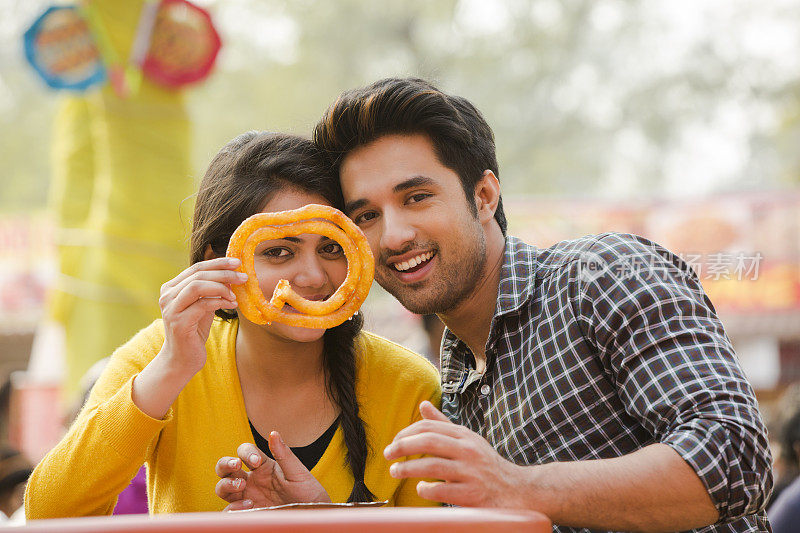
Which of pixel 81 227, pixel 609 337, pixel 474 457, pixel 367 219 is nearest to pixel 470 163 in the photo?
pixel 367 219

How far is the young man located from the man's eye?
0.28 meters

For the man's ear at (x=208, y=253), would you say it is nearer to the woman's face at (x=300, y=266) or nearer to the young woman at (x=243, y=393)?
the young woman at (x=243, y=393)

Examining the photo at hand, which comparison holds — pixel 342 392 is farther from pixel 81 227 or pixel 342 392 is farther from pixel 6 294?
pixel 6 294

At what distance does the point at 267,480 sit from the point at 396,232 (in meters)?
0.85

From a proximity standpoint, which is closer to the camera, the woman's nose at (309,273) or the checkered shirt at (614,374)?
the checkered shirt at (614,374)

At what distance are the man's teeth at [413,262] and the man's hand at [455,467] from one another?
3.00 feet

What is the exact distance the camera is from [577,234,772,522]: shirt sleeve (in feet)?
6.29

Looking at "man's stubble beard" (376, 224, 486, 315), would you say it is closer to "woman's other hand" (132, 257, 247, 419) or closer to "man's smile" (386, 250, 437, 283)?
"man's smile" (386, 250, 437, 283)

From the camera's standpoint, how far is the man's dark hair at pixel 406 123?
Result: 2.74 m

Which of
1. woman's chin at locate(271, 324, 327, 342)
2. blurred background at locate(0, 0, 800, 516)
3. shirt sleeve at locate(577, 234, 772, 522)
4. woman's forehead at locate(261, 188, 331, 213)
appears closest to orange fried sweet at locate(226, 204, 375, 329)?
woman's chin at locate(271, 324, 327, 342)

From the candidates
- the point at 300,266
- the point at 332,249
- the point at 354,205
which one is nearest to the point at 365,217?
the point at 354,205

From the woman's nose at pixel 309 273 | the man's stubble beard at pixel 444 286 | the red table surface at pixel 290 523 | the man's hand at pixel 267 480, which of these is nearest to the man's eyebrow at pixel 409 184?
the man's stubble beard at pixel 444 286

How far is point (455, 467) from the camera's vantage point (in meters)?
1.75

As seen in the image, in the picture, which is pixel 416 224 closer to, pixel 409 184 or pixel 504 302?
pixel 409 184
